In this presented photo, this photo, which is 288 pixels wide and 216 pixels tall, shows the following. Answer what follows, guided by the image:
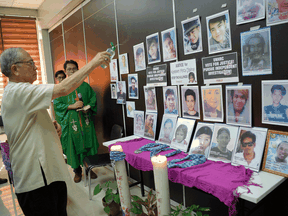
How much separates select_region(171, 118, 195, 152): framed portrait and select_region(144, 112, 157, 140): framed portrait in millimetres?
374

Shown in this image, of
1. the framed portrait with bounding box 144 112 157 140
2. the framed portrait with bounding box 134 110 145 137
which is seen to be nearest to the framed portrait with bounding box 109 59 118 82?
the framed portrait with bounding box 134 110 145 137

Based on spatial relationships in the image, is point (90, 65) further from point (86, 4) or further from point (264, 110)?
point (86, 4)

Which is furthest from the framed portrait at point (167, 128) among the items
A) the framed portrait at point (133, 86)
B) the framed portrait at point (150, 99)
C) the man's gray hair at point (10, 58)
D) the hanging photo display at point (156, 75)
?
the man's gray hair at point (10, 58)

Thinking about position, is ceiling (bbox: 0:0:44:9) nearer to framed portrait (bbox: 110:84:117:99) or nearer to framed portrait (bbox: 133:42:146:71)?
framed portrait (bbox: 110:84:117:99)

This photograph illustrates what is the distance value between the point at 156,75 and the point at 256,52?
1.09m

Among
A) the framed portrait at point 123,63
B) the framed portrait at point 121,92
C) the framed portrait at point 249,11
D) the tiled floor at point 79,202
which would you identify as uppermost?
the framed portrait at point 249,11

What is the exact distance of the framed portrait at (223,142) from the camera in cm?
167

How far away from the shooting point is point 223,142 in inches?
68.0

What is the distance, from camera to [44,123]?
1.39 metres

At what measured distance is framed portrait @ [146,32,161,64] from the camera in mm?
2308

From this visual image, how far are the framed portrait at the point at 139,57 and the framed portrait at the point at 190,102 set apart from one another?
2.25 ft

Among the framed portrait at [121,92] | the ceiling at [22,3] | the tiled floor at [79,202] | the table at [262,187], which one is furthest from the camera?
the ceiling at [22,3]

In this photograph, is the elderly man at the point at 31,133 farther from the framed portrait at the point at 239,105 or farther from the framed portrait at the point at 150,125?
the framed portrait at the point at 150,125

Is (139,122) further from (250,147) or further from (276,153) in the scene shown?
(276,153)
